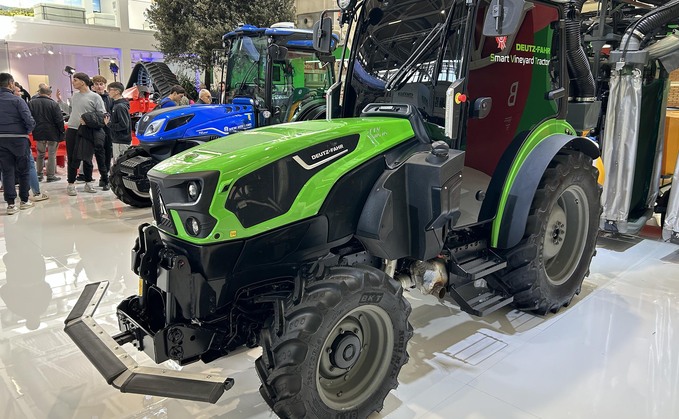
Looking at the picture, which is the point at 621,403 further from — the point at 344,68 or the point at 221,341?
the point at 344,68

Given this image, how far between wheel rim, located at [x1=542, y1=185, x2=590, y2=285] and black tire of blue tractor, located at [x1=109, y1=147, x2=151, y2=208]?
17.8 feet

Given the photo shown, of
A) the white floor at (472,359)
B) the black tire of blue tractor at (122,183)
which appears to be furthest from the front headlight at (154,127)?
the white floor at (472,359)

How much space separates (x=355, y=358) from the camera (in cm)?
254

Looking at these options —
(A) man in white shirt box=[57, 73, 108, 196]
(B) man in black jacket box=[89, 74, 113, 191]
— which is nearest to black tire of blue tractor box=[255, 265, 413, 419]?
(A) man in white shirt box=[57, 73, 108, 196]

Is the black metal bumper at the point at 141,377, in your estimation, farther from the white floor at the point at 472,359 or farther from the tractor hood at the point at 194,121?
the tractor hood at the point at 194,121

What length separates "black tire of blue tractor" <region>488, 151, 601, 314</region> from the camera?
11.4 feet

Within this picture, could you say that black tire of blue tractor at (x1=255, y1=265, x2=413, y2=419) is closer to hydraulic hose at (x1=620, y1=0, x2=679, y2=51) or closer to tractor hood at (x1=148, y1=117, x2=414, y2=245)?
tractor hood at (x1=148, y1=117, x2=414, y2=245)

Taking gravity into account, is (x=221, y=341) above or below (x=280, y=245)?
below

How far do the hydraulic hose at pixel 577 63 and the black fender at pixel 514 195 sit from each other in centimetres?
82

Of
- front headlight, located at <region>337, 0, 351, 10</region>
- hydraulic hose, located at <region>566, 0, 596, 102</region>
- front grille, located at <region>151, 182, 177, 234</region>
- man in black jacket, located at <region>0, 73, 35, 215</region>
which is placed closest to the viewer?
front grille, located at <region>151, 182, 177, 234</region>

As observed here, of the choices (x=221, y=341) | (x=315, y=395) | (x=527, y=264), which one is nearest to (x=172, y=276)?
(x=221, y=341)

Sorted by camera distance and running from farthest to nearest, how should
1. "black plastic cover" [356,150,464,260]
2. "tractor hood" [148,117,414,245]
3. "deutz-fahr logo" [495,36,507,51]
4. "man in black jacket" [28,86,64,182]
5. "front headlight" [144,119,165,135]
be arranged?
"man in black jacket" [28,86,64,182] < "front headlight" [144,119,165,135] < "deutz-fahr logo" [495,36,507,51] < "black plastic cover" [356,150,464,260] < "tractor hood" [148,117,414,245]

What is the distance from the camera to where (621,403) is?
9.10ft

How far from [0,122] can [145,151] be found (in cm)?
177
